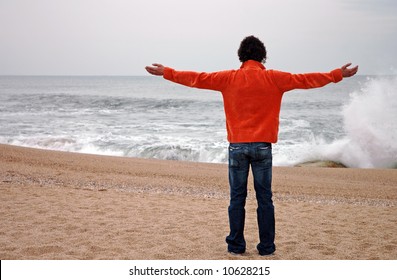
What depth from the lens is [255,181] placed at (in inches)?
171

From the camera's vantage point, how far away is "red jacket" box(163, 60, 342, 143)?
415 centimetres

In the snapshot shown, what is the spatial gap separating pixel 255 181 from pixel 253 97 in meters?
0.78

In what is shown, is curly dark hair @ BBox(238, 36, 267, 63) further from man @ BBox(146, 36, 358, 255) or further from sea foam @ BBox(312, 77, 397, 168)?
sea foam @ BBox(312, 77, 397, 168)

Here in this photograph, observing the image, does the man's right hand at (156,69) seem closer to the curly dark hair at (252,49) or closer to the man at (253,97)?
the man at (253,97)

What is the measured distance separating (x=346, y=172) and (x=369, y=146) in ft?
16.0

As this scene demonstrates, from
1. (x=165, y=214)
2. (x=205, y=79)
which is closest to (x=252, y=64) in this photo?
(x=205, y=79)

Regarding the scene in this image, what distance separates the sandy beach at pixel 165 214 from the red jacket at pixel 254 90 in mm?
1329

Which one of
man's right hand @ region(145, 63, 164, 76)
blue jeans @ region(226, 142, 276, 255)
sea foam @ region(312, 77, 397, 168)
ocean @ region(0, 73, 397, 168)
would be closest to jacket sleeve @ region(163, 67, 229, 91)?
man's right hand @ region(145, 63, 164, 76)

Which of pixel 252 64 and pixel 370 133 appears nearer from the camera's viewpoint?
pixel 252 64

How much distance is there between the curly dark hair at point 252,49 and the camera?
430cm

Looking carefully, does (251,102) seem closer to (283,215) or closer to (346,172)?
(283,215)

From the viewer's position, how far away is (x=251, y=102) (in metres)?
4.20

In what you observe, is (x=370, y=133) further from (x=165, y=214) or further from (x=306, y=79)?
(x=306, y=79)

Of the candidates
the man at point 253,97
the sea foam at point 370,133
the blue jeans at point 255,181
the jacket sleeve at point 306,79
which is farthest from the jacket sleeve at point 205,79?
the sea foam at point 370,133
